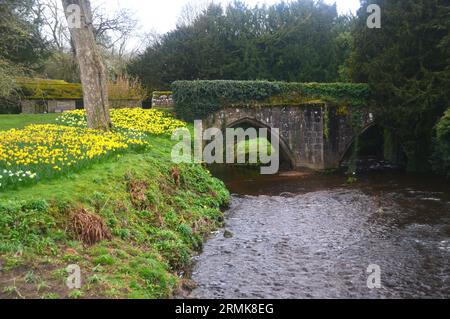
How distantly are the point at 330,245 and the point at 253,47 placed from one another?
72.8 ft

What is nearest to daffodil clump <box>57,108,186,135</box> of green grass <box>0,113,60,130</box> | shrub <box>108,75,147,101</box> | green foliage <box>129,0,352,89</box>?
green grass <box>0,113,60,130</box>

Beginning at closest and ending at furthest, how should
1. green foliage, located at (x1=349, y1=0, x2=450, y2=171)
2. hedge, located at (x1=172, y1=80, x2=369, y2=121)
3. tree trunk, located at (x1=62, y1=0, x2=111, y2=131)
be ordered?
tree trunk, located at (x1=62, y1=0, x2=111, y2=131) → green foliage, located at (x1=349, y1=0, x2=450, y2=171) → hedge, located at (x1=172, y1=80, x2=369, y2=121)

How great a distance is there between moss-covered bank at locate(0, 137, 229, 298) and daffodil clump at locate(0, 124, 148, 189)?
271 millimetres

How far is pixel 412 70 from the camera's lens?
69.7ft

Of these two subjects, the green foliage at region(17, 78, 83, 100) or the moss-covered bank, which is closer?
the moss-covered bank

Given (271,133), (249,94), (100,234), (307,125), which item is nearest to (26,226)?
(100,234)

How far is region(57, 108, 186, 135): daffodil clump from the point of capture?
18.4 meters

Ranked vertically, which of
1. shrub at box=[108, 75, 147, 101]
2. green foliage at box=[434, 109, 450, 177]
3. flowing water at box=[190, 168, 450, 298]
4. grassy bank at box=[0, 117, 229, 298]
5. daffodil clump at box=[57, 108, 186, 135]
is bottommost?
flowing water at box=[190, 168, 450, 298]

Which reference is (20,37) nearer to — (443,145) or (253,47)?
(253,47)

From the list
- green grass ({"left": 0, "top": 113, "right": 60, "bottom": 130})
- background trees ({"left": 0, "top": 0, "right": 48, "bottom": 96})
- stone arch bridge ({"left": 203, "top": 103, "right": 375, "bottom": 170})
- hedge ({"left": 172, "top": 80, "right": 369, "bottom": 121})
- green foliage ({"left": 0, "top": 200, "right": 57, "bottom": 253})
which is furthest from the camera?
A: stone arch bridge ({"left": 203, "top": 103, "right": 375, "bottom": 170})

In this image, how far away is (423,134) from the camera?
2075 cm

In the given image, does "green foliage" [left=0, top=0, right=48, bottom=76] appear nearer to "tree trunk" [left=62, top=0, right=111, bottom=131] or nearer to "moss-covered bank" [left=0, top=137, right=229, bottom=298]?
"tree trunk" [left=62, top=0, right=111, bottom=131]

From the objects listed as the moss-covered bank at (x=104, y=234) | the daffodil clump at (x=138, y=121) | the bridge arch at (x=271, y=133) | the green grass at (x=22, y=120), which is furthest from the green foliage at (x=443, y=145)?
the green grass at (x=22, y=120)
